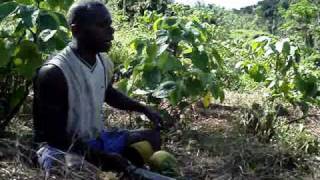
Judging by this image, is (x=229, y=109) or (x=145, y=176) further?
(x=229, y=109)

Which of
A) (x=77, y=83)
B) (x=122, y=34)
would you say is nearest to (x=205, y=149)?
(x=77, y=83)

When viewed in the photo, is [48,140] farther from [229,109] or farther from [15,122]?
[229,109]

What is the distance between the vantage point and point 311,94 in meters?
4.32

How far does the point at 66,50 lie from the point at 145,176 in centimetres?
80

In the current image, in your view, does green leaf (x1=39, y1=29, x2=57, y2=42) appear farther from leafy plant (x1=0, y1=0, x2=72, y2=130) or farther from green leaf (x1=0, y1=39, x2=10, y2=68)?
green leaf (x1=0, y1=39, x2=10, y2=68)

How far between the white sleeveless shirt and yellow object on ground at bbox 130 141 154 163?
9.9 inches

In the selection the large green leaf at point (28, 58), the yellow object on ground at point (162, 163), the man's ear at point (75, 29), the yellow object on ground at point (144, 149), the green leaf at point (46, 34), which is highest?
the man's ear at point (75, 29)

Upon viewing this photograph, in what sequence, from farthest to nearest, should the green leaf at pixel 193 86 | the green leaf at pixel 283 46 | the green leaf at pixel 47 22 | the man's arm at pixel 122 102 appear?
the green leaf at pixel 283 46, the green leaf at pixel 193 86, the man's arm at pixel 122 102, the green leaf at pixel 47 22

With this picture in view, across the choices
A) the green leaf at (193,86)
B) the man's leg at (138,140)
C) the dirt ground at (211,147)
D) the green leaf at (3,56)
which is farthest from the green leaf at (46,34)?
the green leaf at (193,86)

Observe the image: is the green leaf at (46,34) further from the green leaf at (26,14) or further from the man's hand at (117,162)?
the man's hand at (117,162)

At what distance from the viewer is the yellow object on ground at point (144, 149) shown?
3.21 m

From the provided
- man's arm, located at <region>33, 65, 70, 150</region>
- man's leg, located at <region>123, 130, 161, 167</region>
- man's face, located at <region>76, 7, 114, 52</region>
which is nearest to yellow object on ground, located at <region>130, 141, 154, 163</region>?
man's leg, located at <region>123, 130, 161, 167</region>

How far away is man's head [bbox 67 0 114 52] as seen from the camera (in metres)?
3.15

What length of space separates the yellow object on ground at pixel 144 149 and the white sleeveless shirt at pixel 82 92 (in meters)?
0.25
